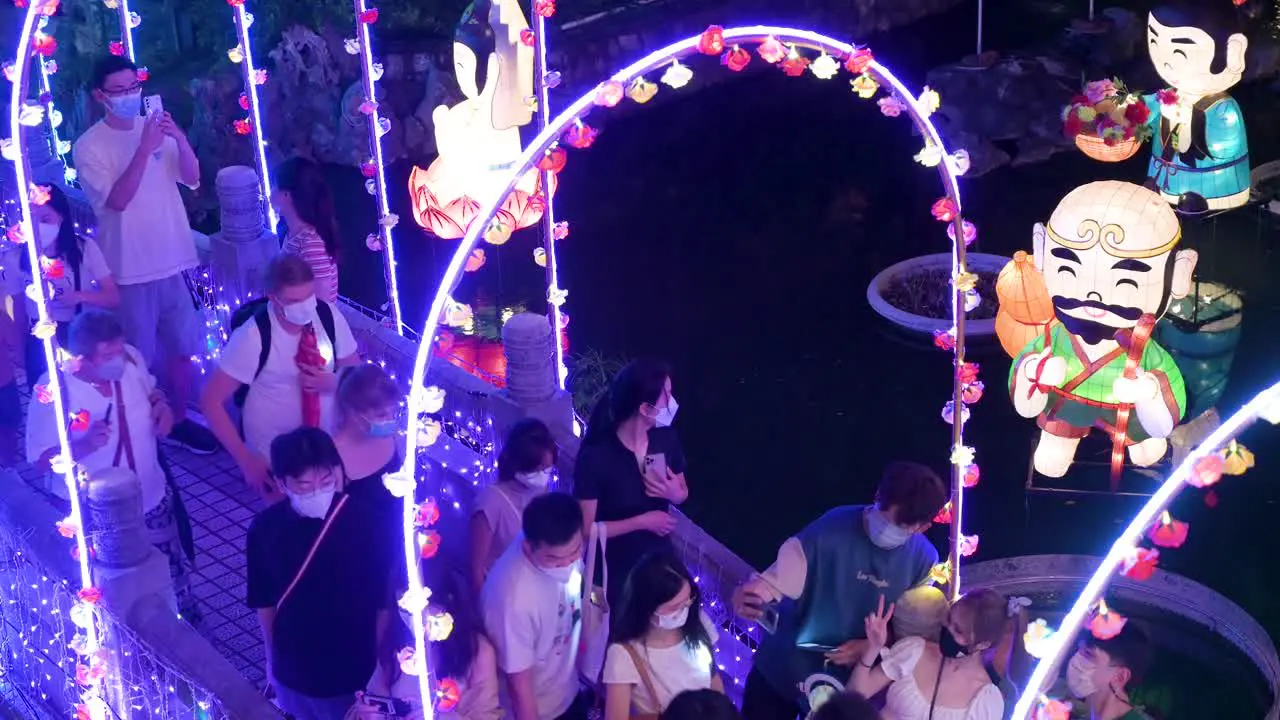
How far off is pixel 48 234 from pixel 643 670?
387 cm

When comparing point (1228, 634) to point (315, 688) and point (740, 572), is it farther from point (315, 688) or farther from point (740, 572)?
point (315, 688)

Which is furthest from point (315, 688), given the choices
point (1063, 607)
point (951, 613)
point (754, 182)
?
point (754, 182)

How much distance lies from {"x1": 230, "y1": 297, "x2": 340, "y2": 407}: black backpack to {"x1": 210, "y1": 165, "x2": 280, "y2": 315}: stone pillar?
6.13 ft

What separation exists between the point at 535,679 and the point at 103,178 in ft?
11.9

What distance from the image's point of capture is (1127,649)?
555 cm

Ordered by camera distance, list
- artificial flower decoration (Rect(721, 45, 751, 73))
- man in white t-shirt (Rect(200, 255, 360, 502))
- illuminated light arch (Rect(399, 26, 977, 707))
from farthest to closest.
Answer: man in white t-shirt (Rect(200, 255, 360, 502))
artificial flower decoration (Rect(721, 45, 751, 73))
illuminated light arch (Rect(399, 26, 977, 707))

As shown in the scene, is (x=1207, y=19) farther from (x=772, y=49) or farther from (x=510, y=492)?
(x=510, y=492)

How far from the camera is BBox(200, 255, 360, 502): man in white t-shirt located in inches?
267

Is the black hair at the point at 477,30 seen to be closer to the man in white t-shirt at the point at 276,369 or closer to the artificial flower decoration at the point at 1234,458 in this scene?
the man in white t-shirt at the point at 276,369

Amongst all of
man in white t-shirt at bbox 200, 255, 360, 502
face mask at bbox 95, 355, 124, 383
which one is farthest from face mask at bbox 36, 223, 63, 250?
man in white t-shirt at bbox 200, 255, 360, 502

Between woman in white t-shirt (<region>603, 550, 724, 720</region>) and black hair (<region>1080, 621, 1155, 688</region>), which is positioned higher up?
woman in white t-shirt (<region>603, 550, 724, 720</region>)

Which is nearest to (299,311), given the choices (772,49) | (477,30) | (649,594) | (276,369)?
(276,369)

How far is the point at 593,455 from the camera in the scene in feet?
20.2

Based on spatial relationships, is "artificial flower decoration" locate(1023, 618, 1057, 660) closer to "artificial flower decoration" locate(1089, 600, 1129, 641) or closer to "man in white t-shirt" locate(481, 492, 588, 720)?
"artificial flower decoration" locate(1089, 600, 1129, 641)
